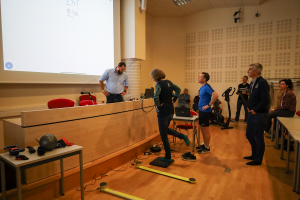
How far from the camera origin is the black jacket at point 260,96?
9.29 ft

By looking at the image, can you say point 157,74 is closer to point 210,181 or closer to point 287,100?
point 210,181

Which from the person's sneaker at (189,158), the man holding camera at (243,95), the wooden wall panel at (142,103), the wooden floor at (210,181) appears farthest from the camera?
the man holding camera at (243,95)

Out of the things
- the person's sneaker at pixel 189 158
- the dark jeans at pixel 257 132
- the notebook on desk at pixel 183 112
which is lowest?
the person's sneaker at pixel 189 158

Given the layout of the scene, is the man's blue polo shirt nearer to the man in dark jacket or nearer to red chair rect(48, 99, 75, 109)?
the man in dark jacket

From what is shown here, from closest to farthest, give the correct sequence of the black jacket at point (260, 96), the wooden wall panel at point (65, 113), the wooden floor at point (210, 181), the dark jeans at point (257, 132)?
the wooden wall panel at point (65, 113), the wooden floor at point (210, 181), the black jacket at point (260, 96), the dark jeans at point (257, 132)

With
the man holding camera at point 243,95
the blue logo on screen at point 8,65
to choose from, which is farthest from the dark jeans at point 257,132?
the blue logo on screen at point 8,65

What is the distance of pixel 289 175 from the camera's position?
2.82m

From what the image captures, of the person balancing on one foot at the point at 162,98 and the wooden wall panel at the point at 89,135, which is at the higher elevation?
the person balancing on one foot at the point at 162,98

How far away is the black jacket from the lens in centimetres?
283

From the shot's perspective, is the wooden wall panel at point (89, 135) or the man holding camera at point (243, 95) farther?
the man holding camera at point (243, 95)

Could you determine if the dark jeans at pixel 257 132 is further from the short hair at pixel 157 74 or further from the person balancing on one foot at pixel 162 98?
the short hair at pixel 157 74

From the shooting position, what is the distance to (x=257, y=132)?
2.99 m

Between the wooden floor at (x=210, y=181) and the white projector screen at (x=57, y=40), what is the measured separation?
238cm

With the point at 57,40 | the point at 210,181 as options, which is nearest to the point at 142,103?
the point at 210,181
